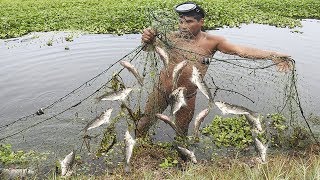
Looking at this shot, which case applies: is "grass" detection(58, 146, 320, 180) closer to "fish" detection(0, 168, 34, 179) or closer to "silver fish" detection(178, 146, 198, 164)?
"silver fish" detection(178, 146, 198, 164)

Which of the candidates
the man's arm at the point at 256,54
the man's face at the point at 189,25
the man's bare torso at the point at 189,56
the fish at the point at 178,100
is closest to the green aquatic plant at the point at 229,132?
the man's bare torso at the point at 189,56

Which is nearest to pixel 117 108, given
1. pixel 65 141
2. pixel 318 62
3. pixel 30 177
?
pixel 65 141

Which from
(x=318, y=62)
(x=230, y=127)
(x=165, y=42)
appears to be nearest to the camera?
(x=165, y=42)

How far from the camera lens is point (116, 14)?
55.1 feet

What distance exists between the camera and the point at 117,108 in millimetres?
8461

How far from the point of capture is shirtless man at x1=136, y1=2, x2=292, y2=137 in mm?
5863

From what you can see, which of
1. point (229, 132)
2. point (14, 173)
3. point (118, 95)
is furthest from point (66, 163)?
point (229, 132)

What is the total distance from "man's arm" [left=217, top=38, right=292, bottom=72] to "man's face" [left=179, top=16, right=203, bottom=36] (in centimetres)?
49

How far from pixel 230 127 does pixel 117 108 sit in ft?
8.51

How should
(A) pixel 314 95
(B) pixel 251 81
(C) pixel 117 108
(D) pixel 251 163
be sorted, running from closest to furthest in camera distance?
(D) pixel 251 163 < (C) pixel 117 108 < (A) pixel 314 95 < (B) pixel 251 81

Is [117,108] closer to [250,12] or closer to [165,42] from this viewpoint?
[165,42]

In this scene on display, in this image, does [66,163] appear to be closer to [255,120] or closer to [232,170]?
[232,170]

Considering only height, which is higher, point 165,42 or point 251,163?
point 165,42

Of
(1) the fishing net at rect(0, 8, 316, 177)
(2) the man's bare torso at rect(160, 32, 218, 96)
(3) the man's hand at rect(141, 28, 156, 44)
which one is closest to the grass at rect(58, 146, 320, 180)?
(1) the fishing net at rect(0, 8, 316, 177)
